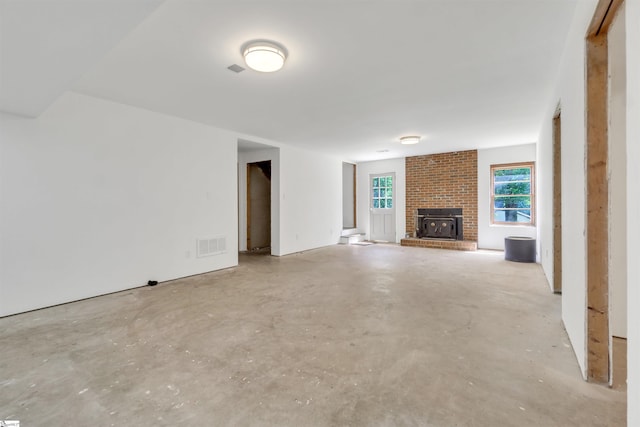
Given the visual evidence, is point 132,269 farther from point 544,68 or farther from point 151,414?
point 544,68

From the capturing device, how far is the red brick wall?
Answer: 7.14 m

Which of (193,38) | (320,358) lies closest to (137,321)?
(320,358)

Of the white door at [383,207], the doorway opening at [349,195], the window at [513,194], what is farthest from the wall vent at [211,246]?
the window at [513,194]

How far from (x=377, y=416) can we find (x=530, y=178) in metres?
6.91

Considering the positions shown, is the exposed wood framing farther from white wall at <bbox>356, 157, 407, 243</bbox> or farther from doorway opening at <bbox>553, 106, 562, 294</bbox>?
white wall at <bbox>356, 157, 407, 243</bbox>

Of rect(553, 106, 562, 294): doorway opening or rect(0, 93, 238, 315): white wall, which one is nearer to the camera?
rect(0, 93, 238, 315): white wall

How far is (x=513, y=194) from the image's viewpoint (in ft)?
22.0

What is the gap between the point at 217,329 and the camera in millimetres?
2576

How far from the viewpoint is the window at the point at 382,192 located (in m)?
8.45

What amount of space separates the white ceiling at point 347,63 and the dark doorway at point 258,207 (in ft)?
8.12

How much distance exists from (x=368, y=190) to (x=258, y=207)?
339 centimetres

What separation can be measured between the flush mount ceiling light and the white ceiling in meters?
0.08

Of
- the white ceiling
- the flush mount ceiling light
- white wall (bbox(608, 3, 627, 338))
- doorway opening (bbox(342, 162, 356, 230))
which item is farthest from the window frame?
the flush mount ceiling light
